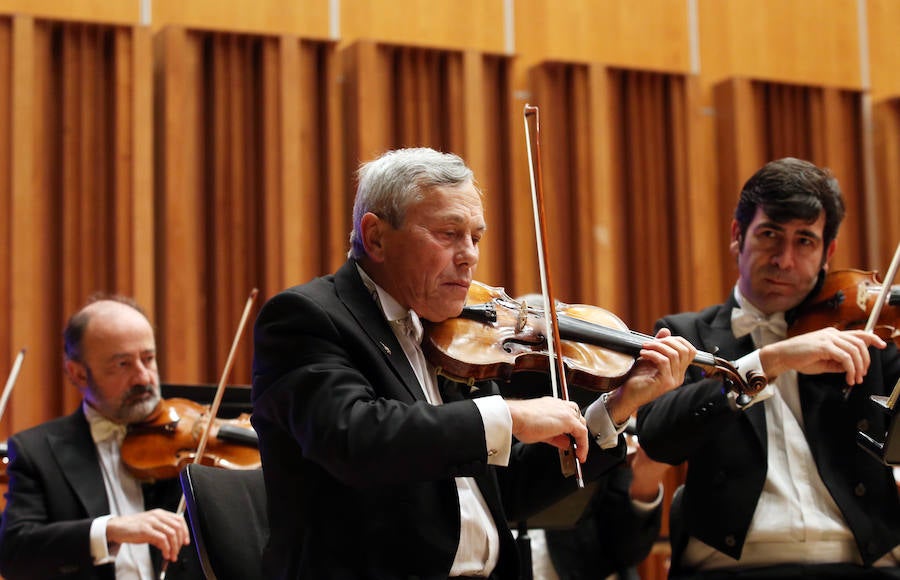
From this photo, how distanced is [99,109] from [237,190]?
0.69 m

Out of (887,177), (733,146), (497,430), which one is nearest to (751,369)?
(497,430)

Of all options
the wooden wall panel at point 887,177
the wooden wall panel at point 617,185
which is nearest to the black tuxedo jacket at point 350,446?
the wooden wall panel at point 617,185

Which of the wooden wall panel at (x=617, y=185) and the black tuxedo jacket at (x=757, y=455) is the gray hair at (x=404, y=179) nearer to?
the black tuxedo jacket at (x=757, y=455)

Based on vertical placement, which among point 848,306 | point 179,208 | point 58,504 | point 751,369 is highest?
point 179,208

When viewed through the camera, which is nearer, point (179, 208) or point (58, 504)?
point (58, 504)

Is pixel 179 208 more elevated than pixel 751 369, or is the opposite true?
pixel 179 208

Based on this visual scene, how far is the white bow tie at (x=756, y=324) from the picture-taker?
9.58ft

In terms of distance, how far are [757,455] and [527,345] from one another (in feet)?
2.71

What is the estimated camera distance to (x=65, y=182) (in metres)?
4.86

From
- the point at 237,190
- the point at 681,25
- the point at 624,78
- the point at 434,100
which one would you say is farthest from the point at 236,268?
the point at 681,25

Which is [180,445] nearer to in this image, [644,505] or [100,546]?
[100,546]

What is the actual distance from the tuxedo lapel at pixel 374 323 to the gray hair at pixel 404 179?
0.42ft

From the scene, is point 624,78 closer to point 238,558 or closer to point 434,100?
point 434,100

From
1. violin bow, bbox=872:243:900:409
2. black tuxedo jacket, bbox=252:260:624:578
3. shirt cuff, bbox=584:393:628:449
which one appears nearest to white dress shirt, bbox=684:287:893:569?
violin bow, bbox=872:243:900:409
